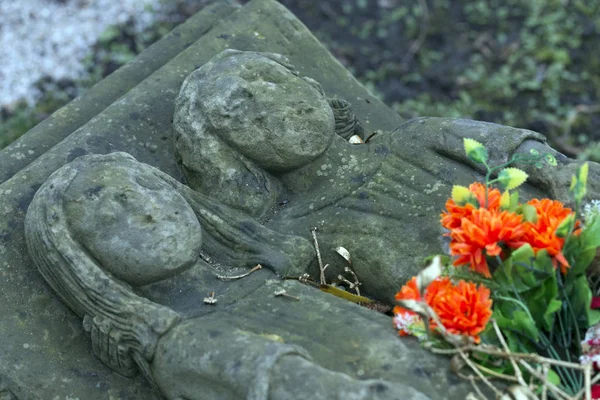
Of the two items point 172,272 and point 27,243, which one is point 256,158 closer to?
point 172,272

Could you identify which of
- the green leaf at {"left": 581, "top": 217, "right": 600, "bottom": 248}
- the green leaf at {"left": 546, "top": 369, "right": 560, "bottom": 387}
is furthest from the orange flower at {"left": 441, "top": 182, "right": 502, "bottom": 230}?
the green leaf at {"left": 546, "top": 369, "right": 560, "bottom": 387}

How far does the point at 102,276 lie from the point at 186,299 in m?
0.29

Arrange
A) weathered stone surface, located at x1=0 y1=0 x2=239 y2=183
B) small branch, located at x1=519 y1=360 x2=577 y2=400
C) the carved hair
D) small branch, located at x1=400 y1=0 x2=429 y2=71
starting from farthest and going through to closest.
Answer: small branch, located at x1=400 y1=0 x2=429 y2=71 → weathered stone surface, located at x1=0 y1=0 x2=239 y2=183 → the carved hair → small branch, located at x1=519 y1=360 x2=577 y2=400

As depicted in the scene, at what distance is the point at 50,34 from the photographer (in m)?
5.93

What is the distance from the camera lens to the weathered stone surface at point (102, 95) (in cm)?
346

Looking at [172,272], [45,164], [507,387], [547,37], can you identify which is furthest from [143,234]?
[547,37]

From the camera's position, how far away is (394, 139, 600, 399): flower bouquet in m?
2.33

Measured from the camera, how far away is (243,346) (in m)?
2.39

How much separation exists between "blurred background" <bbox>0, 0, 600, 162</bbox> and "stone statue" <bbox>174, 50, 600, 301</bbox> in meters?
2.43

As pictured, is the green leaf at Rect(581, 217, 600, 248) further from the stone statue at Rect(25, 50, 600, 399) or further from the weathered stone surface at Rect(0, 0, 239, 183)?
the weathered stone surface at Rect(0, 0, 239, 183)

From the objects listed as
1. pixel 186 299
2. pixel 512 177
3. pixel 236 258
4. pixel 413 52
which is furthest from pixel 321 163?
pixel 413 52

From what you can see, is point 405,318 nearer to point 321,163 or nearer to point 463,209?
point 463,209

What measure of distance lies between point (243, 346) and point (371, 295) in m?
0.75

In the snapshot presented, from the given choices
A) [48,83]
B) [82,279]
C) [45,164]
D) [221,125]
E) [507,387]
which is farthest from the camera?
[48,83]
